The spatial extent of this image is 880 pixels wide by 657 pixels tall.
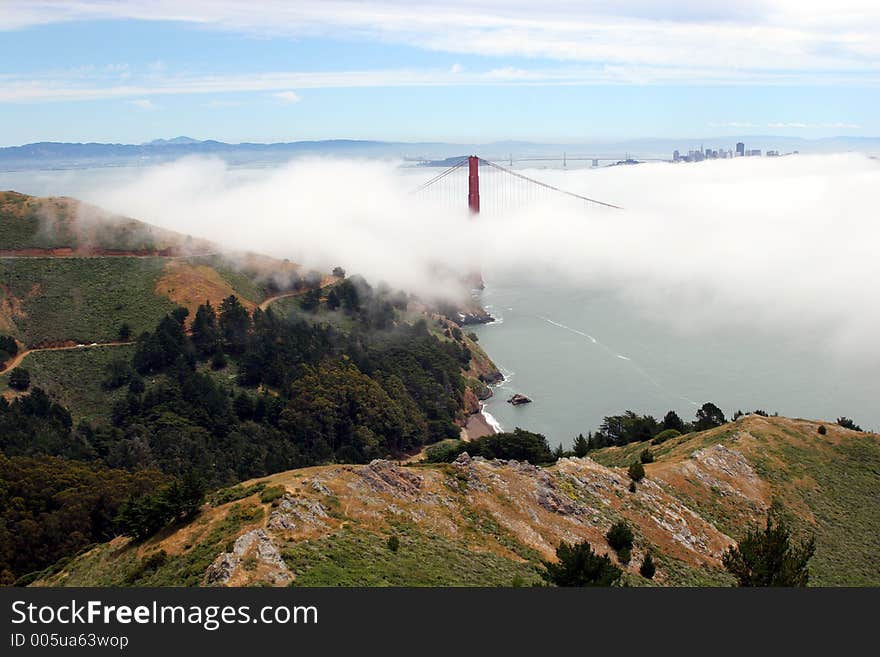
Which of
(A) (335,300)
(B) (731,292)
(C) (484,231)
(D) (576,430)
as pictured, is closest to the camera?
(D) (576,430)

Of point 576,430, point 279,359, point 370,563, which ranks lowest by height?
point 576,430

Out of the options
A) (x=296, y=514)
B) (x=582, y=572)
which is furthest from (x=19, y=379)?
(x=582, y=572)

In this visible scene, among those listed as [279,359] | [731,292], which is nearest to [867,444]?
[279,359]

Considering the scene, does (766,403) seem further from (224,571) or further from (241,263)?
(224,571)

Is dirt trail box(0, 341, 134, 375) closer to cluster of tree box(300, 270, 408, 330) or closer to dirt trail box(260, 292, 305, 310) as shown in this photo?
dirt trail box(260, 292, 305, 310)

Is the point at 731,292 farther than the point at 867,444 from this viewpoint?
Yes

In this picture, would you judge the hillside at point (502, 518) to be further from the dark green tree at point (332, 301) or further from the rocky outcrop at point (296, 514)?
the dark green tree at point (332, 301)

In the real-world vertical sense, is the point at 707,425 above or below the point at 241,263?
below

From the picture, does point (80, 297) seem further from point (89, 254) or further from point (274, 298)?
point (274, 298)
